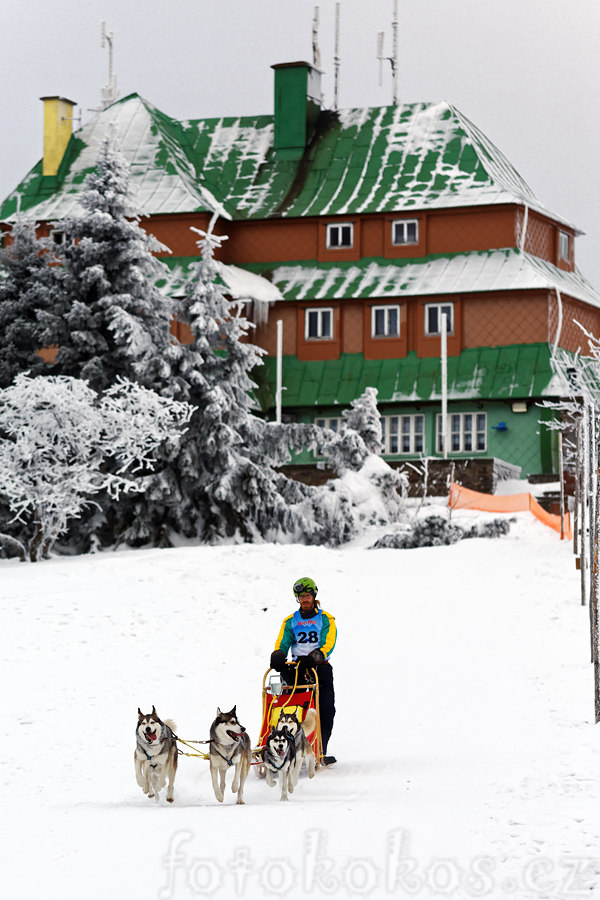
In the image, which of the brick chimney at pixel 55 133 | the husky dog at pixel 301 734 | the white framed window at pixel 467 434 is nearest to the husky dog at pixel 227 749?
the husky dog at pixel 301 734

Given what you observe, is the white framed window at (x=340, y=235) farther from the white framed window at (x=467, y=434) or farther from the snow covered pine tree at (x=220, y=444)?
the snow covered pine tree at (x=220, y=444)

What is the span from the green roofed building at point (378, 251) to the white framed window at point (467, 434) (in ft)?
0.16

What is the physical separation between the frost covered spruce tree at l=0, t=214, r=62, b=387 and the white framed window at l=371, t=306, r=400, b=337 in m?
15.0

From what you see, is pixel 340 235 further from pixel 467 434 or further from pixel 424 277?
pixel 467 434

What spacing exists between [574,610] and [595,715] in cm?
826

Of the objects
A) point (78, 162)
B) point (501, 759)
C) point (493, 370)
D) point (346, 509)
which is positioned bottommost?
point (501, 759)

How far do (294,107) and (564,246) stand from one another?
1008 cm

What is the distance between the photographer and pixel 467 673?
18.8 metres

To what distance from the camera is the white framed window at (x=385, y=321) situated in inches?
1959

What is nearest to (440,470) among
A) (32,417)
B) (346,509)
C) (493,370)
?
(346,509)

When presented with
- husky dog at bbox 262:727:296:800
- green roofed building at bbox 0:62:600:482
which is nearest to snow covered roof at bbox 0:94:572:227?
green roofed building at bbox 0:62:600:482

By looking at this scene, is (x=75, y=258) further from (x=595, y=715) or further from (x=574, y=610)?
(x=595, y=715)

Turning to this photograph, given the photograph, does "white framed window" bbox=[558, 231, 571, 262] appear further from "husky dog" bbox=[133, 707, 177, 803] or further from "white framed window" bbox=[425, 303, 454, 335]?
"husky dog" bbox=[133, 707, 177, 803]

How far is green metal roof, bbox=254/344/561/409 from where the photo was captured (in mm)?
47094
